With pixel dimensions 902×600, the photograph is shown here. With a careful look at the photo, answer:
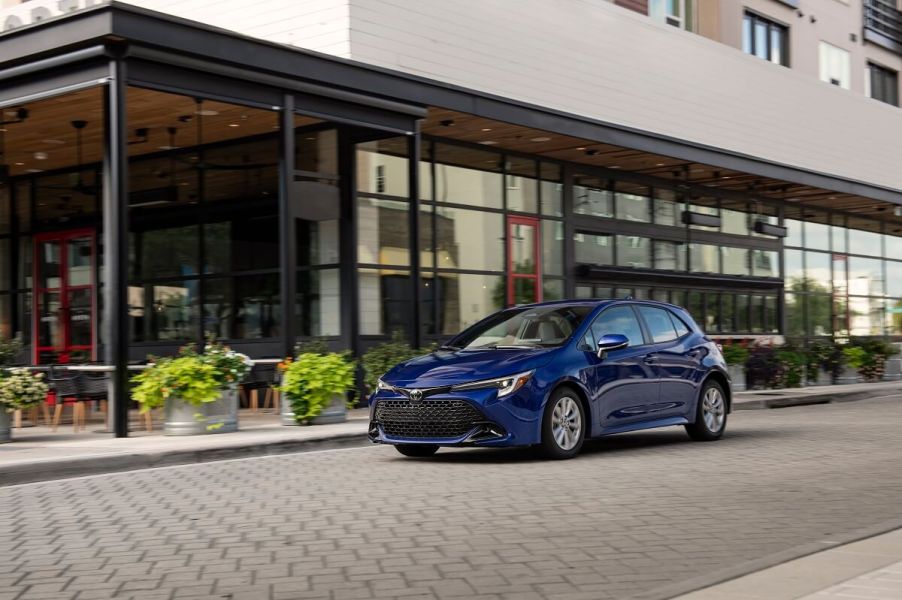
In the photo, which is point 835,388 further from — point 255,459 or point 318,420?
point 255,459

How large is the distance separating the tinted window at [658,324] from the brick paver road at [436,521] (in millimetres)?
1287

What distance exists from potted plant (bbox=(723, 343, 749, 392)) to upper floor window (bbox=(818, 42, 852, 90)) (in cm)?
1570

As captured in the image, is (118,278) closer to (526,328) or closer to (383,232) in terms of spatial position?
(526,328)

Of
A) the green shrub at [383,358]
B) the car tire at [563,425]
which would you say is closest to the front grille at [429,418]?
the car tire at [563,425]

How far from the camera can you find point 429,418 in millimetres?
11555

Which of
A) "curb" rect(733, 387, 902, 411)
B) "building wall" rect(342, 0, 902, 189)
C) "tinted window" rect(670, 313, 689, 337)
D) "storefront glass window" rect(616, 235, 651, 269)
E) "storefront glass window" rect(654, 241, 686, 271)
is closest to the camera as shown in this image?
"tinted window" rect(670, 313, 689, 337)

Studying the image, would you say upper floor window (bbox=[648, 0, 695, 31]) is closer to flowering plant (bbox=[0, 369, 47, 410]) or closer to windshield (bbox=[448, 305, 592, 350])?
windshield (bbox=[448, 305, 592, 350])

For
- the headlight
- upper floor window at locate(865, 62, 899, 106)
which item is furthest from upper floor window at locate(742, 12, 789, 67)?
the headlight

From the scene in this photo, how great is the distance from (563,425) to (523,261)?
1405 cm

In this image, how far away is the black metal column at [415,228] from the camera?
2005 cm

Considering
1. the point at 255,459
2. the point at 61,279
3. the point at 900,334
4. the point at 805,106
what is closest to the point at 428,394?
the point at 255,459

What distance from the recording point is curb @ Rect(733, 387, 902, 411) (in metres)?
21.8

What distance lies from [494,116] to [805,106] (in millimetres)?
14721

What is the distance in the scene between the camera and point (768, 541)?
7.45 m
